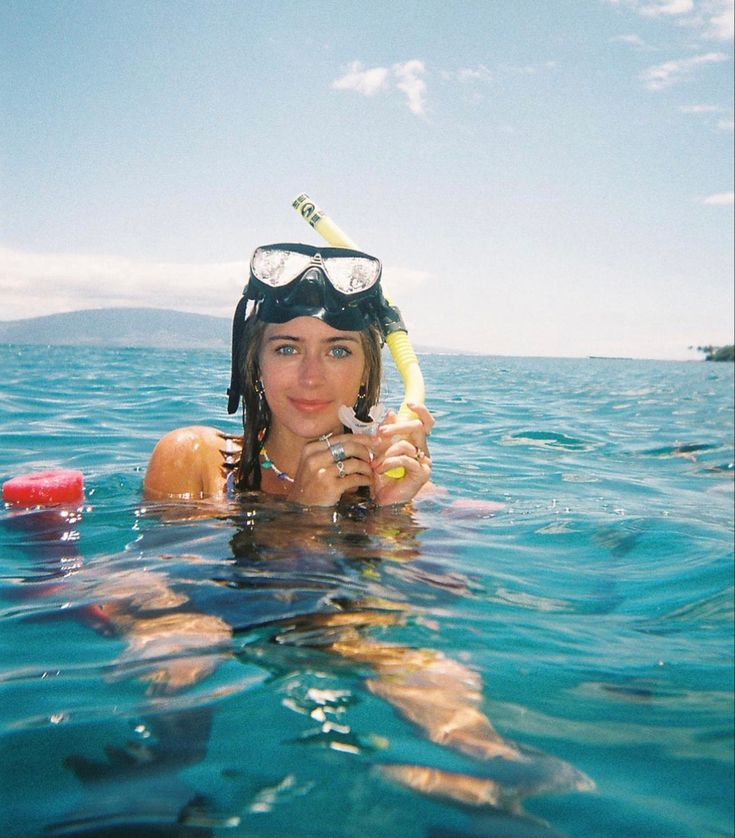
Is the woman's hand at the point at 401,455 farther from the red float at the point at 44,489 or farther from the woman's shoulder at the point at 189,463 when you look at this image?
the red float at the point at 44,489

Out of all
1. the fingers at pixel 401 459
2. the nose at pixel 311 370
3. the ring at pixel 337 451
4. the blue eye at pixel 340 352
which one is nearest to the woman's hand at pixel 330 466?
the ring at pixel 337 451

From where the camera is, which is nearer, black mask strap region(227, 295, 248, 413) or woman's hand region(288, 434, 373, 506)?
woman's hand region(288, 434, 373, 506)

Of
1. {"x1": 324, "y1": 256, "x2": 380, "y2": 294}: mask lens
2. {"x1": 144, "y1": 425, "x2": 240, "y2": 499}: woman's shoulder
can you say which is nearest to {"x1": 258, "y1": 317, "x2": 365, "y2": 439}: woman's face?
{"x1": 324, "y1": 256, "x2": 380, "y2": 294}: mask lens

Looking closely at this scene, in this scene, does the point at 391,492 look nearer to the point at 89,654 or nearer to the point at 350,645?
the point at 350,645

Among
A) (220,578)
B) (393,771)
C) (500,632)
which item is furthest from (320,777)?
(220,578)

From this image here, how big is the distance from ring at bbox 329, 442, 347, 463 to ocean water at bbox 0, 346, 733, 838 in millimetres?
330

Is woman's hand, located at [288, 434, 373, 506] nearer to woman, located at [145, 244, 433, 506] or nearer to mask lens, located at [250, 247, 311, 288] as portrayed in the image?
woman, located at [145, 244, 433, 506]

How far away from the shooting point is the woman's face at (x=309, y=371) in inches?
131

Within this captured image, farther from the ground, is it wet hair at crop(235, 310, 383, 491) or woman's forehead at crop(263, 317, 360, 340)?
woman's forehead at crop(263, 317, 360, 340)

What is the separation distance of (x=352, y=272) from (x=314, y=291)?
332 millimetres

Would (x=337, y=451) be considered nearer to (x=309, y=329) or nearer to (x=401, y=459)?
(x=401, y=459)

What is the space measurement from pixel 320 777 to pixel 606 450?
667 centimetres

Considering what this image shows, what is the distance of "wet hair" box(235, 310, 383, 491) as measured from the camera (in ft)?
11.6

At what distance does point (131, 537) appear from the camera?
3.30 metres
